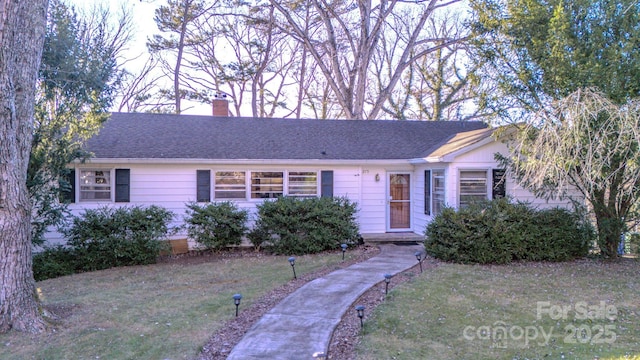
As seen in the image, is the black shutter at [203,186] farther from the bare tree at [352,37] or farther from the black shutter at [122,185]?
the bare tree at [352,37]

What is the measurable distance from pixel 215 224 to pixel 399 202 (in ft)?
17.2

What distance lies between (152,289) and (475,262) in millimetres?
6220

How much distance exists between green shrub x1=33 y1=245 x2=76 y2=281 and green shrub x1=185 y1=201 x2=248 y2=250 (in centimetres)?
253

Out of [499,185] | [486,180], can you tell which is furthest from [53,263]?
[499,185]

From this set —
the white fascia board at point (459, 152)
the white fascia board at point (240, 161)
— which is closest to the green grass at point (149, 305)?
the white fascia board at point (240, 161)

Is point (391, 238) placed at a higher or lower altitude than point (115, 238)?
lower

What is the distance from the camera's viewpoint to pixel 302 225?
9719 mm

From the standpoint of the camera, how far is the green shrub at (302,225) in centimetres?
973

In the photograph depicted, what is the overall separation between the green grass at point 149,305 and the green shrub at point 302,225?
48 cm

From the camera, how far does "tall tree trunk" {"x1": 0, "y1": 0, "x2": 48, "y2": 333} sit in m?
4.94

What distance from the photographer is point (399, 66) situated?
19062mm

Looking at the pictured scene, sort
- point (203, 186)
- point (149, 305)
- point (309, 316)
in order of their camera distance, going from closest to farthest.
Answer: point (309, 316)
point (149, 305)
point (203, 186)

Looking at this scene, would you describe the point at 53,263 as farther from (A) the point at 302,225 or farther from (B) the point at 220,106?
(B) the point at 220,106

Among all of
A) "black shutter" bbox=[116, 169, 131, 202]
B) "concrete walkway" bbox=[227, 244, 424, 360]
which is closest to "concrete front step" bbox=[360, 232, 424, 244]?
"concrete walkway" bbox=[227, 244, 424, 360]
